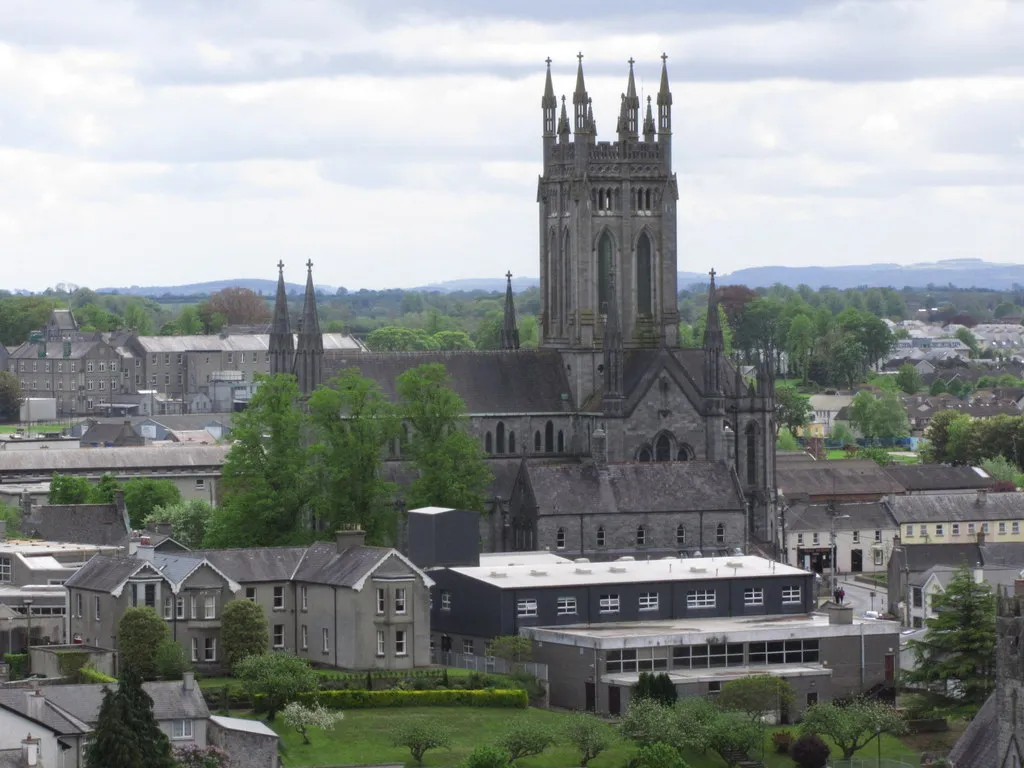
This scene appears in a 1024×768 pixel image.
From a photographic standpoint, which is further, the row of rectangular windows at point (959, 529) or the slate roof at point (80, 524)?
the row of rectangular windows at point (959, 529)

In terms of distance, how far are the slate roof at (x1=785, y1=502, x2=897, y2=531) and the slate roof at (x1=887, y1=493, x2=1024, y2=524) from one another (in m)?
1.15

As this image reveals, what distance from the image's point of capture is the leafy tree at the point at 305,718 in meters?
85.8

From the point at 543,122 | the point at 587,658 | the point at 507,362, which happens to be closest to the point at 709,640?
the point at 587,658

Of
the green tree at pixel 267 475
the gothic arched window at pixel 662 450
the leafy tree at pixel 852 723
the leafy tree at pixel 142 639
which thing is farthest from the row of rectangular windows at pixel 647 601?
the gothic arched window at pixel 662 450

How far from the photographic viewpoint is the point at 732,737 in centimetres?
8656

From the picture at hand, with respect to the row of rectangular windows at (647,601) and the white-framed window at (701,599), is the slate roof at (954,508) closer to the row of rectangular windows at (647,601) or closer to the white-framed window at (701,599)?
the row of rectangular windows at (647,601)

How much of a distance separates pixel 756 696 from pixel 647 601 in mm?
11784

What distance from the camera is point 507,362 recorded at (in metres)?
133

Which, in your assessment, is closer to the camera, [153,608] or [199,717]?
[199,717]

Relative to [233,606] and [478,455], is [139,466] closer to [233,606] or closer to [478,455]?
[478,455]

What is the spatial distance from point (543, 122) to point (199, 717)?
63.0 m

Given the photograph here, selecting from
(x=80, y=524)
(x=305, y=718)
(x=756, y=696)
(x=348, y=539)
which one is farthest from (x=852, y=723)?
(x=80, y=524)

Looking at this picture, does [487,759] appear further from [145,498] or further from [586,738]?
[145,498]

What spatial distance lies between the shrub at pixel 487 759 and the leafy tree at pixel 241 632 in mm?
15340
